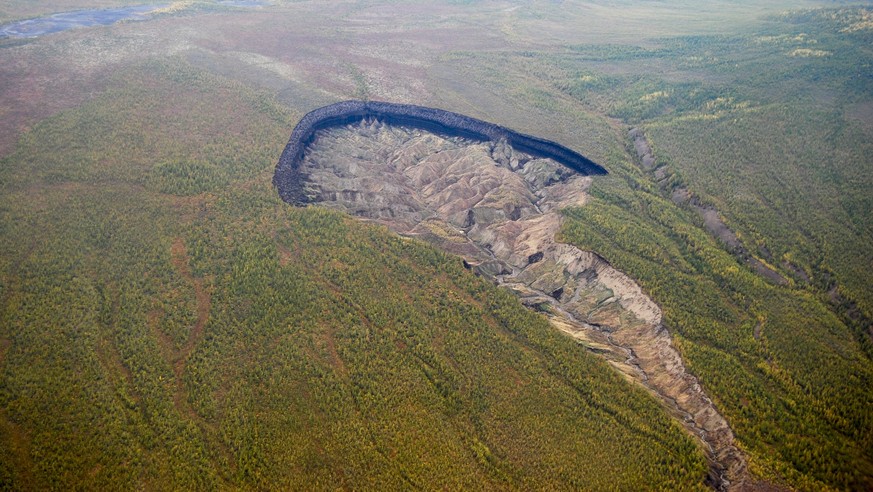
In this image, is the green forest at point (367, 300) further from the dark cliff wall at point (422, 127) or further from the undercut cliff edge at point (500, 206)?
the dark cliff wall at point (422, 127)

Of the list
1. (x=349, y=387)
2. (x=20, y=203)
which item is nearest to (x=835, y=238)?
(x=349, y=387)

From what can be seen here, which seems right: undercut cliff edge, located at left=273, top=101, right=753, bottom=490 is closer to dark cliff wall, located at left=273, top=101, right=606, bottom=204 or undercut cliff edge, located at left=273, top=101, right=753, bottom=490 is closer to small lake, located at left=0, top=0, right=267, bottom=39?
dark cliff wall, located at left=273, top=101, right=606, bottom=204

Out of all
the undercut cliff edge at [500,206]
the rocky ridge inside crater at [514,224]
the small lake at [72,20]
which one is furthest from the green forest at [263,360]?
the small lake at [72,20]

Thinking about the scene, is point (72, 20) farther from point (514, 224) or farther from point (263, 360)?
point (263, 360)

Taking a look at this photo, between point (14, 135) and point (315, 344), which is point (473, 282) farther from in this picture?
point (14, 135)

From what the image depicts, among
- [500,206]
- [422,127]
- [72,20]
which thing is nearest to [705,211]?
[500,206]

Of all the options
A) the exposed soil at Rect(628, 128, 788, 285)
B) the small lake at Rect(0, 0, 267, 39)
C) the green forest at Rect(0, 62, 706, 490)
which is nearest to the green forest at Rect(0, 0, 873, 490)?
the green forest at Rect(0, 62, 706, 490)

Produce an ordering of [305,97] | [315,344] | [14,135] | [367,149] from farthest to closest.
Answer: [305,97] → [367,149] → [14,135] → [315,344]
